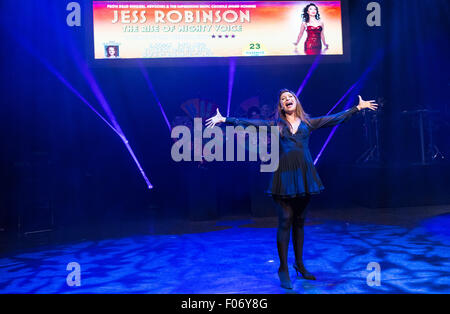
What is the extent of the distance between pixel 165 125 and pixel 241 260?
3405 millimetres

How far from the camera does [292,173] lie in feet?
8.16

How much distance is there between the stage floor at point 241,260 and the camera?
2.57 m

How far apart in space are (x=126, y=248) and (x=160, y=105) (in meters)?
2.86

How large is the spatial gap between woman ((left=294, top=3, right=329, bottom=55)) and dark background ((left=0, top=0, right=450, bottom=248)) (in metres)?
0.57

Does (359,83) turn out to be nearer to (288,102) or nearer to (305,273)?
(288,102)

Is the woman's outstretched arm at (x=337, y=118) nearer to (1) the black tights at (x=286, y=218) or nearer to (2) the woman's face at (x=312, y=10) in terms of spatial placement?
(1) the black tights at (x=286, y=218)

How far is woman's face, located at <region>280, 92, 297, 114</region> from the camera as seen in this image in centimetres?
261

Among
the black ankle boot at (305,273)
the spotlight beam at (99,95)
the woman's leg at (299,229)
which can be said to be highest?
the spotlight beam at (99,95)

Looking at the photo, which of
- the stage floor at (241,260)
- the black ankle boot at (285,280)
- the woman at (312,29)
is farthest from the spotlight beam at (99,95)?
the black ankle boot at (285,280)


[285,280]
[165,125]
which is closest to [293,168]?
[285,280]

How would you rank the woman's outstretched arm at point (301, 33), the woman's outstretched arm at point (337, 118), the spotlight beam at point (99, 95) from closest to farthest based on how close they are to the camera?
1. the woman's outstretched arm at point (337, 118)
2. the woman's outstretched arm at point (301, 33)
3. the spotlight beam at point (99, 95)

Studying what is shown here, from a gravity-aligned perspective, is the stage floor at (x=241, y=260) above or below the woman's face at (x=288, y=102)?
below

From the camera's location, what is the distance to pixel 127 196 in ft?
20.3
